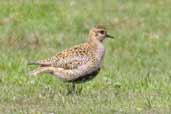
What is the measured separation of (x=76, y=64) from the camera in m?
12.0

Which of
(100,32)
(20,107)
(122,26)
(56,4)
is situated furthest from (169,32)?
(20,107)

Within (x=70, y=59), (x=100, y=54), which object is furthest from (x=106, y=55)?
(x=70, y=59)

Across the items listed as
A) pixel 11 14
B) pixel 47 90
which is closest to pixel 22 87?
pixel 47 90

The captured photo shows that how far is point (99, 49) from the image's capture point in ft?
40.5

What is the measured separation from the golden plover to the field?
0.75 feet

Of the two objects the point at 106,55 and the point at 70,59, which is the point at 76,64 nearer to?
the point at 70,59

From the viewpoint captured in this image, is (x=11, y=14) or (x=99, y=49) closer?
(x=99, y=49)

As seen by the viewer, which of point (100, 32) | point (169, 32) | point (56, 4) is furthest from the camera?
point (56, 4)

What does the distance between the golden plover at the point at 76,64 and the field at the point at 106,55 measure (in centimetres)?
23

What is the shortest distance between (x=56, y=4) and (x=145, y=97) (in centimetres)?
791

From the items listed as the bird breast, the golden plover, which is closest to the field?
the golden plover

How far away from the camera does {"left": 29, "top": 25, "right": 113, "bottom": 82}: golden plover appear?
1195cm

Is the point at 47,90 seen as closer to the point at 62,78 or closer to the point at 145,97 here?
the point at 62,78

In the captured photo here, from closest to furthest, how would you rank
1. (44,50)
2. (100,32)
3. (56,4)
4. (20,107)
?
1. (20,107)
2. (100,32)
3. (44,50)
4. (56,4)
